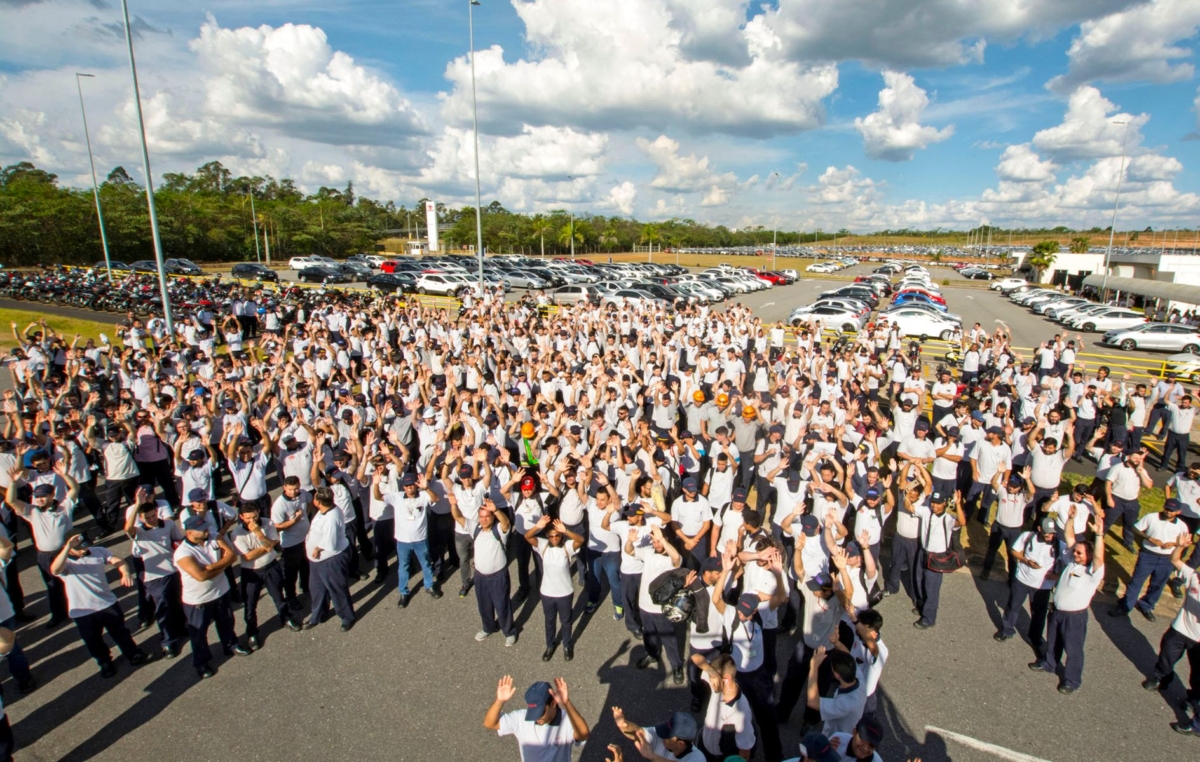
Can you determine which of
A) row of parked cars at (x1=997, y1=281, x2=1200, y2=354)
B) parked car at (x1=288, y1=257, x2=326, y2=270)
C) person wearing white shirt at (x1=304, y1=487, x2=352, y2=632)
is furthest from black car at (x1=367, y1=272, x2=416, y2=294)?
row of parked cars at (x1=997, y1=281, x2=1200, y2=354)

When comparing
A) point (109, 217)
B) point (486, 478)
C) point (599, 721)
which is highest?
point (109, 217)

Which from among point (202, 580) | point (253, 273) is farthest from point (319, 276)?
point (202, 580)

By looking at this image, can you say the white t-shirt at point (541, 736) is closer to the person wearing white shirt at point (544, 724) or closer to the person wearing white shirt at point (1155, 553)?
the person wearing white shirt at point (544, 724)

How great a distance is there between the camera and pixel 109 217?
50688 millimetres

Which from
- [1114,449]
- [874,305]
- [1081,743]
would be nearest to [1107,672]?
[1081,743]

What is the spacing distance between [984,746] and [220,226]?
72.4m

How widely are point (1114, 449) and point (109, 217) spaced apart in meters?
66.6

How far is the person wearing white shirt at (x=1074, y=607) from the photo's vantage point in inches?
209

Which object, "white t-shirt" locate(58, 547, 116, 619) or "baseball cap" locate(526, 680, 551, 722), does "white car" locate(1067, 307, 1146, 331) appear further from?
"white t-shirt" locate(58, 547, 116, 619)

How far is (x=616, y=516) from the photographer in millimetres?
6242

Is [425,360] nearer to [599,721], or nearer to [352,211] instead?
[599,721]

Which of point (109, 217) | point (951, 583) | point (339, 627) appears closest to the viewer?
point (339, 627)

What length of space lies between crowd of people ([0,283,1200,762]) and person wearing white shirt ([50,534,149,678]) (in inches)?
1.0

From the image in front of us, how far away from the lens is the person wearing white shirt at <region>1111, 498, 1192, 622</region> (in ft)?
20.2
